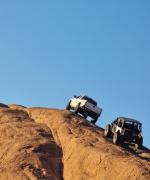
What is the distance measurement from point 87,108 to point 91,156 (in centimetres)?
1280

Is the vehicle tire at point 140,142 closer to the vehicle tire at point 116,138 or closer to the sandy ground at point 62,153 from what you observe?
the sandy ground at point 62,153

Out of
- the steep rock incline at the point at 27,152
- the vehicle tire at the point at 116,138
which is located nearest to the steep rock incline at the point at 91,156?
the vehicle tire at the point at 116,138

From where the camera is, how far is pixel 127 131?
37.4 metres

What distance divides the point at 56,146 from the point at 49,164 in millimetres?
3216

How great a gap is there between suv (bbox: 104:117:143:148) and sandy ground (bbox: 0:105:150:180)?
2.07 feet

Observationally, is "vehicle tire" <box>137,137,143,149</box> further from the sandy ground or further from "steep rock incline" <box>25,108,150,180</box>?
"steep rock incline" <box>25,108,150,180</box>

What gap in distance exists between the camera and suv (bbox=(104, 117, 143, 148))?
37.3 meters

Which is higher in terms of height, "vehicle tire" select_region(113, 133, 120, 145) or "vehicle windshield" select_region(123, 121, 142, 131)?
"vehicle windshield" select_region(123, 121, 142, 131)

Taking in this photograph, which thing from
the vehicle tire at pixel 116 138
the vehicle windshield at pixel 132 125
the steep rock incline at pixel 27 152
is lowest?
the steep rock incline at pixel 27 152

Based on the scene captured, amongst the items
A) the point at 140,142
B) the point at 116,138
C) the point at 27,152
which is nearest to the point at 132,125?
the point at 140,142

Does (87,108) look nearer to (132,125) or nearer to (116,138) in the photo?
(132,125)

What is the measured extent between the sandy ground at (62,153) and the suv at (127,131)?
632mm

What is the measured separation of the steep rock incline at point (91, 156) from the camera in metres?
31.2

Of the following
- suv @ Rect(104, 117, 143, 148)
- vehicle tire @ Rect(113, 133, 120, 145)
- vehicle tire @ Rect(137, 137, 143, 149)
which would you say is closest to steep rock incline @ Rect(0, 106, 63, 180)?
vehicle tire @ Rect(113, 133, 120, 145)
